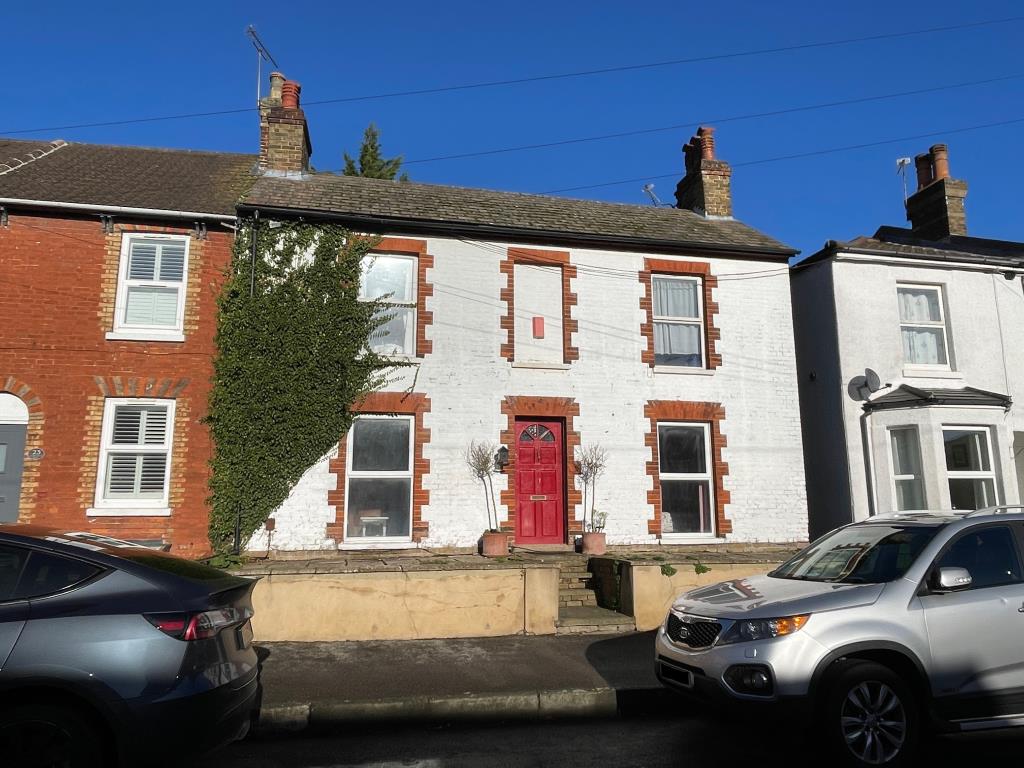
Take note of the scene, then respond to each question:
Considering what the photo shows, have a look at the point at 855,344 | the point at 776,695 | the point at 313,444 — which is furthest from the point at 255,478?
the point at 855,344

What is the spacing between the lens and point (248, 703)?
448 cm

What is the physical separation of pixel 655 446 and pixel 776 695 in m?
7.61

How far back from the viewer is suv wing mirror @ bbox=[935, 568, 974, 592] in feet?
15.7

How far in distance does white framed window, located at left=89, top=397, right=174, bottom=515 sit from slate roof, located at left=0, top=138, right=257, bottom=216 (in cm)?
318

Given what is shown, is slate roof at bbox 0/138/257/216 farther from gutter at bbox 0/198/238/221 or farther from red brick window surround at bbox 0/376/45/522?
red brick window surround at bbox 0/376/45/522

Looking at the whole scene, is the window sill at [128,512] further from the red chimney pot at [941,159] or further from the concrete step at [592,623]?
the red chimney pot at [941,159]

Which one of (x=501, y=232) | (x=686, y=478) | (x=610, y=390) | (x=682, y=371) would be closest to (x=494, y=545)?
(x=610, y=390)

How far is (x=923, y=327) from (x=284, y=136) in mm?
12730

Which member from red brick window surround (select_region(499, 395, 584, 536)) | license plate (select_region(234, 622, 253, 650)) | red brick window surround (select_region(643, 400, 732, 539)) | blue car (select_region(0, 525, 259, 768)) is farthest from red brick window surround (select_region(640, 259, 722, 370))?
blue car (select_region(0, 525, 259, 768))

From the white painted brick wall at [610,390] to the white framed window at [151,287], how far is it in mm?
3293

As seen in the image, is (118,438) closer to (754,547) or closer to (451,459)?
(451,459)

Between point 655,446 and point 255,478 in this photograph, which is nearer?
point 255,478

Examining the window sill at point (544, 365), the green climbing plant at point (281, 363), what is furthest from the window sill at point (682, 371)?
the green climbing plant at point (281, 363)

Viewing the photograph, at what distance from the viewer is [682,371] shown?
12.4 m
